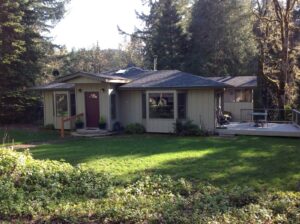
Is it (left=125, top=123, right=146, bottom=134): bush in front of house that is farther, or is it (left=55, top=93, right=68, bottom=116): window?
(left=55, top=93, right=68, bottom=116): window

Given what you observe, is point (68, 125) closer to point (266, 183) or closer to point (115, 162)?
point (115, 162)

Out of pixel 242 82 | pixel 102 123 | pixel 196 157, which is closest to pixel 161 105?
pixel 102 123

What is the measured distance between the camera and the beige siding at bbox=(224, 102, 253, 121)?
76.2 ft

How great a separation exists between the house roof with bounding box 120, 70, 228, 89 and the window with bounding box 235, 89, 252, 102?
7002 millimetres

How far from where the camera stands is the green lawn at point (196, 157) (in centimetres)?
850

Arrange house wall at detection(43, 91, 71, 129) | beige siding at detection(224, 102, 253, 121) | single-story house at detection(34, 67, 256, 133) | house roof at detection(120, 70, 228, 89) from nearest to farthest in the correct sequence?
house roof at detection(120, 70, 228, 89)
single-story house at detection(34, 67, 256, 133)
house wall at detection(43, 91, 71, 129)
beige siding at detection(224, 102, 253, 121)

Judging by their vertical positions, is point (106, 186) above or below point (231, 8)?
below

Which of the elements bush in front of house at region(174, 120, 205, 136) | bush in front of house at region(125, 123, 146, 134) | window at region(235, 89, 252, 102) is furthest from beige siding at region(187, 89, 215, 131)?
window at region(235, 89, 252, 102)

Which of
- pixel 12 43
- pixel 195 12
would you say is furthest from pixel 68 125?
pixel 195 12

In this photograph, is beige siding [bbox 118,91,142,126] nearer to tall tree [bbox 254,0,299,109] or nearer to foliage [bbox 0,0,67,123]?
foliage [bbox 0,0,67,123]

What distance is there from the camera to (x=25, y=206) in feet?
19.0

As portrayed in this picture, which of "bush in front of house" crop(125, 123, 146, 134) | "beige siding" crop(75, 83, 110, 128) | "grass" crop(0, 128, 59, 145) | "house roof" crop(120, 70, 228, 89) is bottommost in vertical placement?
"grass" crop(0, 128, 59, 145)

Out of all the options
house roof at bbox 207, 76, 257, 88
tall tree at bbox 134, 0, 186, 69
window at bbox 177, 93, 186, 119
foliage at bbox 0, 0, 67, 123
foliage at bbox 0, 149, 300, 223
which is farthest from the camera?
tall tree at bbox 134, 0, 186, 69

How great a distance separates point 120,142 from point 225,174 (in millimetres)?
6180
